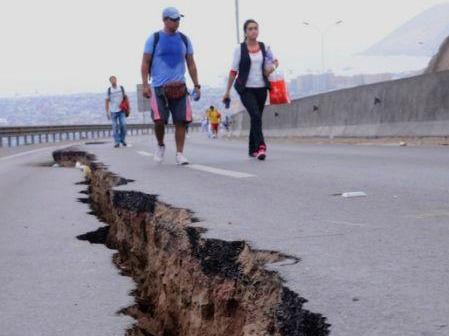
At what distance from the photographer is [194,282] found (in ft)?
10.7

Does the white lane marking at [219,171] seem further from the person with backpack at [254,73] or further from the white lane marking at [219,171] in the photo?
the person with backpack at [254,73]

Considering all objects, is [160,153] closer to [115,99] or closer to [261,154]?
[261,154]

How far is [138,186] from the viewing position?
20.9ft

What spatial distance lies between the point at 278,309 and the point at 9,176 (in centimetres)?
863

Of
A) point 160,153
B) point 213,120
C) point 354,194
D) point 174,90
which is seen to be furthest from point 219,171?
point 213,120

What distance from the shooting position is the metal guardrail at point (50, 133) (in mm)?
30180

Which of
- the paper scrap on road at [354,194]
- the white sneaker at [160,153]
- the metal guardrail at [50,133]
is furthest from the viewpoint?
the metal guardrail at [50,133]

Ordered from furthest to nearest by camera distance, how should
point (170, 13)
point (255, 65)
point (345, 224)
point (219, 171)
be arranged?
1. point (255, 65)
2. point (170, 13)
3. point (219, 171)
4. point (345, 224)

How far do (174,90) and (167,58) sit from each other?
0.36m

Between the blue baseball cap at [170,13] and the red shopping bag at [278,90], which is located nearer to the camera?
the blue baseball cap at [170,13]

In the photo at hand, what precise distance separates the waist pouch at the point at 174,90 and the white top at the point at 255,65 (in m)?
0.90

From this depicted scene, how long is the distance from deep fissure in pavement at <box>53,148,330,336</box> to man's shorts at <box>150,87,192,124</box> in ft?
12.0

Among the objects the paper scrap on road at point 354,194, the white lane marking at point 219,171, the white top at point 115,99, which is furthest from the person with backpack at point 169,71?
the white top at point 115,99

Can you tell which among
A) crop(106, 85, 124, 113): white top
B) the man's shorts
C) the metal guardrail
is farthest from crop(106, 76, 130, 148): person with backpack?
the metal guardrail
